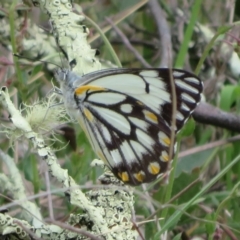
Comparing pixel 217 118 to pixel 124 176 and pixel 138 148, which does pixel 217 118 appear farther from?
pixel 124 176

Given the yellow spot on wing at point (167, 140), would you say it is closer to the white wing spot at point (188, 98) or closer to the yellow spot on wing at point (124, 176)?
the white wing spot at point (188, 98)

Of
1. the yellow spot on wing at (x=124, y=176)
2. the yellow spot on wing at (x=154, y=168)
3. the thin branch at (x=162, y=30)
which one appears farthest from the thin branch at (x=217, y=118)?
the yellow spot on wing at (x=124, y=176)

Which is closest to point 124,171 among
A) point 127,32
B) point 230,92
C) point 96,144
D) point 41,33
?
point 96,144

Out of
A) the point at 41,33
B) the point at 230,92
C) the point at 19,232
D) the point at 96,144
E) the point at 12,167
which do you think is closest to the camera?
the point at 19,232

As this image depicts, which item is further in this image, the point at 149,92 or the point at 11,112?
the point at 149,92

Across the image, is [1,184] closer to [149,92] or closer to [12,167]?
[12,167]

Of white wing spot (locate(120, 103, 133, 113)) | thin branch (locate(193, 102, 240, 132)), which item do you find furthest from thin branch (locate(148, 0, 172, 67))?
white wing spot (locate(120, 103, 133, 113))

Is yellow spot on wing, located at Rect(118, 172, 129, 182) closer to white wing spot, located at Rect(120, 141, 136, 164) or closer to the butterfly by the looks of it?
the butterfly

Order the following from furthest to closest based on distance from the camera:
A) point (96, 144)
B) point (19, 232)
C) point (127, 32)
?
point (127, 32)
point (96, 144)
point (19, 232)
